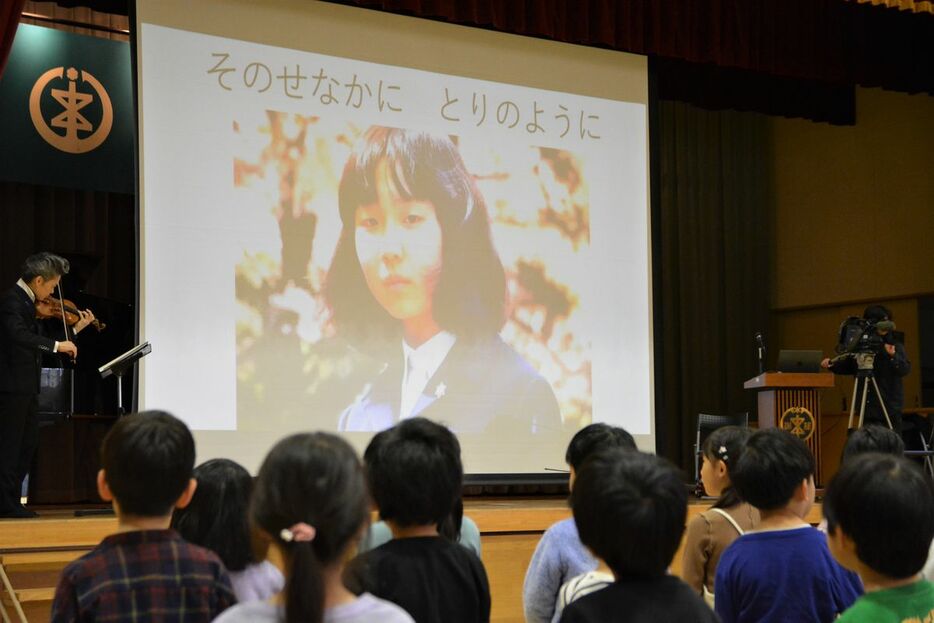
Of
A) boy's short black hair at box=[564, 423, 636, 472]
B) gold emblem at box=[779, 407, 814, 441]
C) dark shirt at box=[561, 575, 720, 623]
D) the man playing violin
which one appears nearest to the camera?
dark shirt at box=[561, 575, 720, 623]

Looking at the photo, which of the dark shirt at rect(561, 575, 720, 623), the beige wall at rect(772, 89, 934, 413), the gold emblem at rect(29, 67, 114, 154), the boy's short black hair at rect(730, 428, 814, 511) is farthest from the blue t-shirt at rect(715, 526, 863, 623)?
the beige wall at rect(772, 89, 934, 413)

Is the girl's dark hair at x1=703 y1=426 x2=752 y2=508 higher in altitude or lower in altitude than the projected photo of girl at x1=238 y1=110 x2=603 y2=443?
lower

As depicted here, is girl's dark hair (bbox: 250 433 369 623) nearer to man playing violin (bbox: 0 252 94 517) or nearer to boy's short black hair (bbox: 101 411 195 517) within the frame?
boy's short black hair (bbox: 101 411 195 517)

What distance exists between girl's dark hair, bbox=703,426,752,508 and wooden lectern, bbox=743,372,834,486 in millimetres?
3840

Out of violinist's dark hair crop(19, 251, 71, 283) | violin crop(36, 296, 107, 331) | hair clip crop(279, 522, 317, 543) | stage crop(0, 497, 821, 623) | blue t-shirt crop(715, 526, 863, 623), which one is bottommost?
stage crop(0, 497, 821, 623)

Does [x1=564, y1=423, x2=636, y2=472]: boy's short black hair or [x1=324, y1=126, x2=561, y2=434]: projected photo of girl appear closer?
[x1=564, y1=423, x2=636, y2=472]: boy's short black hair

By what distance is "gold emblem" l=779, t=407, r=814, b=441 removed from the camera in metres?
6.60

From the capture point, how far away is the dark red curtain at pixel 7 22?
16.1 ft

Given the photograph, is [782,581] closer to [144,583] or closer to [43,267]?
[144,583]

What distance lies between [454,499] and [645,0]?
5540 mm

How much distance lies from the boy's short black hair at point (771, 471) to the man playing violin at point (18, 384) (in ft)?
12.5

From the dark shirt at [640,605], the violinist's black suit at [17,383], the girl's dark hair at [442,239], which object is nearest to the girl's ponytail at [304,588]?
the dark shirt at [640,605]

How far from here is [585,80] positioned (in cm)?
660

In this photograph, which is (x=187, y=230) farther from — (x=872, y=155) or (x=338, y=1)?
(x=872, y=155)
